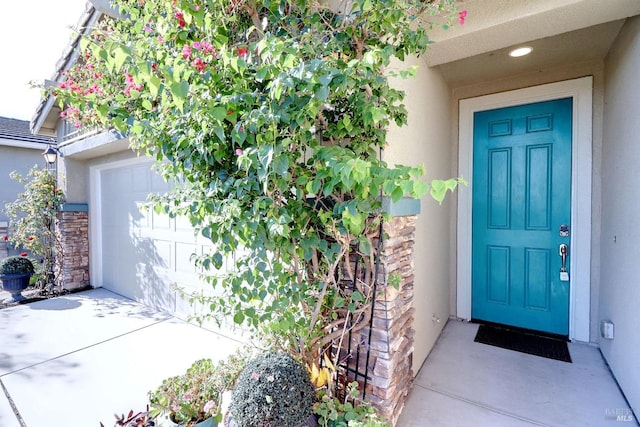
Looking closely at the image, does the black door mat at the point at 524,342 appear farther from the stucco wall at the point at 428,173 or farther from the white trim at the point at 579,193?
the stucco wall at the point at 428,173

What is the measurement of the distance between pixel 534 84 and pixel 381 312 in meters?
3.09

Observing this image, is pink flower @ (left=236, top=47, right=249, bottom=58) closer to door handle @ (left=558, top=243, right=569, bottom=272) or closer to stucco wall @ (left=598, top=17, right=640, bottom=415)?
stucco wall @ (left=598, top=17, right=640, bottom=415)

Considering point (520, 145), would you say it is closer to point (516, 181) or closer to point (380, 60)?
point (516, 181)

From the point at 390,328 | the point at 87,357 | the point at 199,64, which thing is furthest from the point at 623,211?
the point at 87,357

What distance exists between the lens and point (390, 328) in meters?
1.94

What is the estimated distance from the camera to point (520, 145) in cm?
336

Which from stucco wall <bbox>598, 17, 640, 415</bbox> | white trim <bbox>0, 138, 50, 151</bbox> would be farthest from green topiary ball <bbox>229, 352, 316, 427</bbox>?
white trim <bbox>0, 138, 50, 151</bbox>

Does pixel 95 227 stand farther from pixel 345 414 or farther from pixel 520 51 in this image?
pixel 520 51

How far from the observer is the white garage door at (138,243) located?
396 centimetres

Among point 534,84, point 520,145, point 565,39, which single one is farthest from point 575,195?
point 565,39

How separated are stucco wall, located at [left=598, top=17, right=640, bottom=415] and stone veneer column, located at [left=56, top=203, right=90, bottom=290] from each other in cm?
726

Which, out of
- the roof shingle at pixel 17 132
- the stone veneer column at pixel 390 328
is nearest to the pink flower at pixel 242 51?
the stone veneer column at pixel 390 328

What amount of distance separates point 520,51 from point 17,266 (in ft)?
24.8

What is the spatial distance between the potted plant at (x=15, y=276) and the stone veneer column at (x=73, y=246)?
19.0 inches
